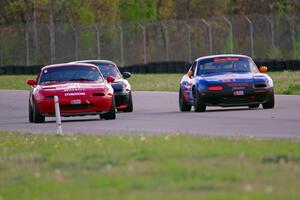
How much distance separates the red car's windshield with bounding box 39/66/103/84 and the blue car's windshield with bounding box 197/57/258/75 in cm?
266

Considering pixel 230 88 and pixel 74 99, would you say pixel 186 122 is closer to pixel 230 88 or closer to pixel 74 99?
pixel 74 99

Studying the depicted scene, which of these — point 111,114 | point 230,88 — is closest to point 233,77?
point 230,88

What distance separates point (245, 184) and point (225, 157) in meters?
2.30

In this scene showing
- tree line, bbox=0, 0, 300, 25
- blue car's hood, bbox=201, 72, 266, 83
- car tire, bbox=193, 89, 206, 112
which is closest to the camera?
blue car's hood, bbox=201, 72, 266, 83

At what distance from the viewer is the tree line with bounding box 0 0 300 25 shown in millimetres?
84562

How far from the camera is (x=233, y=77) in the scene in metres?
26.3

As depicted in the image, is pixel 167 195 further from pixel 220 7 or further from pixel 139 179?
pixel 220 7

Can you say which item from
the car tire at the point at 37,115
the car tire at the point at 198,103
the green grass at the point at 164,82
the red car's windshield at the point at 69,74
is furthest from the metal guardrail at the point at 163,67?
the car tire at the point at 37,115

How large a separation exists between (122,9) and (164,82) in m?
44.6

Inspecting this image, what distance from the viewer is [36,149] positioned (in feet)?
51.2

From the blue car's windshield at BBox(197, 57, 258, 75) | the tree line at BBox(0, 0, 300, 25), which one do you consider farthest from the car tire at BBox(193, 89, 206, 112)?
the tree line at BBox(0, 0, 300, 25)

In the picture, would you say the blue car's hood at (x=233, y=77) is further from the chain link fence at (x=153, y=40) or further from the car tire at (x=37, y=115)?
the chain link fence at (x=153, y=40)

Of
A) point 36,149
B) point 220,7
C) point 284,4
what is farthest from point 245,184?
point 220,7

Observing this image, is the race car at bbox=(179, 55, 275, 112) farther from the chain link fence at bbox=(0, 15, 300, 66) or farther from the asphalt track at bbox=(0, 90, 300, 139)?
the chain link fence at bbox=(0, 15, 300, 66)
